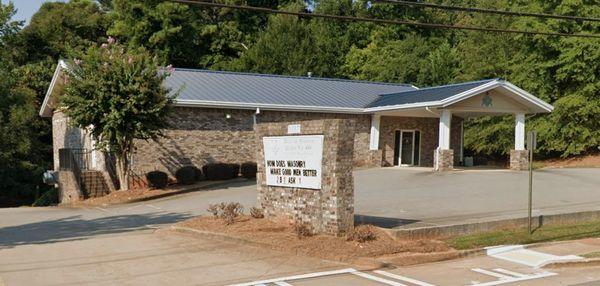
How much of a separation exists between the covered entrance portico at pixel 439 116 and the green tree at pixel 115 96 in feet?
39.0

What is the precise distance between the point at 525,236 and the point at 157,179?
16.0 m

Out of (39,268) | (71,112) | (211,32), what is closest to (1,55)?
(71,112)

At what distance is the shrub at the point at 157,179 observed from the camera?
25.8m

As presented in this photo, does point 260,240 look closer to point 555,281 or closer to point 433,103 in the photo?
point 555,281

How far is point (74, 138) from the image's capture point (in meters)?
32.9

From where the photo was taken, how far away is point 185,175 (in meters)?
26.9

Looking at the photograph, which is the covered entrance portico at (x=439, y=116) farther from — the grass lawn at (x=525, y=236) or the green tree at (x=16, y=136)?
the green tree at (x=16, y=136)

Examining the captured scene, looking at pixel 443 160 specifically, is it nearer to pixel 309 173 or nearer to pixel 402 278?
pixel 309 173

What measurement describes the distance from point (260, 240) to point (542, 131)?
101 feet

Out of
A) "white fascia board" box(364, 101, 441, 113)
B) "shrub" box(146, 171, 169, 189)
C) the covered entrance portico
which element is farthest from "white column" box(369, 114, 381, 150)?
"shrub" box(146, 171, 169, 189)

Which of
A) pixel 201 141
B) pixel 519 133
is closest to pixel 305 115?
pixel 201 141

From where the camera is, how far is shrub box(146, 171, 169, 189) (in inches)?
1017

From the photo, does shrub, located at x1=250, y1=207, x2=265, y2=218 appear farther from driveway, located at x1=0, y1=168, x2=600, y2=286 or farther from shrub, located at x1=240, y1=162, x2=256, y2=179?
shrub, located at x1=240, y1=162, x2=256, y2=179

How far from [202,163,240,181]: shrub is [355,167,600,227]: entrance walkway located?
5585 millimetres
